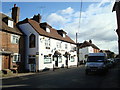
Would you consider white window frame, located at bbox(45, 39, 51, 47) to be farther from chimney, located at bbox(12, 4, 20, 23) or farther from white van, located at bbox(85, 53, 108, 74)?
white van, located at bbox(85, 53, 108, 74)

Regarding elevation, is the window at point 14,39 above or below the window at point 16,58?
above

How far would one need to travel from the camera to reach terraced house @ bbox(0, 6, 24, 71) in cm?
2098

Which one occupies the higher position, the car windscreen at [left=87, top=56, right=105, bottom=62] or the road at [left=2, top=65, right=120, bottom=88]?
the car windscreen at [left=87, top=56, right=105, bottom=62]

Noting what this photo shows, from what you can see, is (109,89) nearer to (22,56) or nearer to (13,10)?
(22,56)

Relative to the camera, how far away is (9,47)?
2225 cm

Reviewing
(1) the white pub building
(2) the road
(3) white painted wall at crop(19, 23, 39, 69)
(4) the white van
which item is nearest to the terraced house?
(3) white painted wall at crop(19, 23, 39, 69)

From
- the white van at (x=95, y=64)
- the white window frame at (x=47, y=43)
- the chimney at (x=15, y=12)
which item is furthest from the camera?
the chimney at (x=15, y=12)

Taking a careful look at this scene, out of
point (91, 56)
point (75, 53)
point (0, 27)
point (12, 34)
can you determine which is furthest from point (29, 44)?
point (75, 53)

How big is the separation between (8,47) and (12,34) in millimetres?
2223

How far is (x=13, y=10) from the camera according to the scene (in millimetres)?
27609

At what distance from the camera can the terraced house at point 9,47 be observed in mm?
20984

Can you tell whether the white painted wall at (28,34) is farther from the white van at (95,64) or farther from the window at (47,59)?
the white van at (95,64)

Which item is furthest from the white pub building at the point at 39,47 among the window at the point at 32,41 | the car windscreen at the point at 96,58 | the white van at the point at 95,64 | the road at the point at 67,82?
the road at the point at 67,82

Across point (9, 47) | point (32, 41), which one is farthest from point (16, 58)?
point (32, 41)
